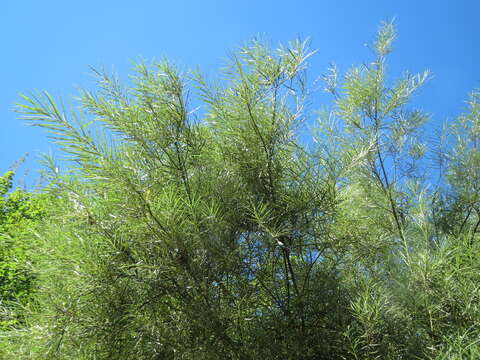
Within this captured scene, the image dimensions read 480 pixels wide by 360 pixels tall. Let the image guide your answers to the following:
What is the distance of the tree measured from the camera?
1935 millimetres

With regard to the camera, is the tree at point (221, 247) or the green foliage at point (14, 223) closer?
the tree at point (221, 247)

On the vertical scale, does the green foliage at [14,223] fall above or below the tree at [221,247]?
above

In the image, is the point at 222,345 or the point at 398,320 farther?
the point at 398,320

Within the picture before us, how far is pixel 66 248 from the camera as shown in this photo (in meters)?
2.03

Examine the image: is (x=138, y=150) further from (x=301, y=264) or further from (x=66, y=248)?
(x=301, y=264)

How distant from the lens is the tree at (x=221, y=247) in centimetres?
193

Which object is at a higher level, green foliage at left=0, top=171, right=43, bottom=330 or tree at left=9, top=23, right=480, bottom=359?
green foliage at left=0, top=171, right=43, bottom=330

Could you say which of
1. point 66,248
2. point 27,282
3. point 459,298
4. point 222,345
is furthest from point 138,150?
point 27,282

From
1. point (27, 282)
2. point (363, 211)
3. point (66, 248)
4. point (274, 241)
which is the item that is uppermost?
point (27, 282)

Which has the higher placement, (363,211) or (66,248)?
(363,211)

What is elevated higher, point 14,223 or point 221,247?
point 14,223

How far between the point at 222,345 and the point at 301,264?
0.57 metres

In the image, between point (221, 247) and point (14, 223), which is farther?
point (14, 223)

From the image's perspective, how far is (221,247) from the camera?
2055 mm
